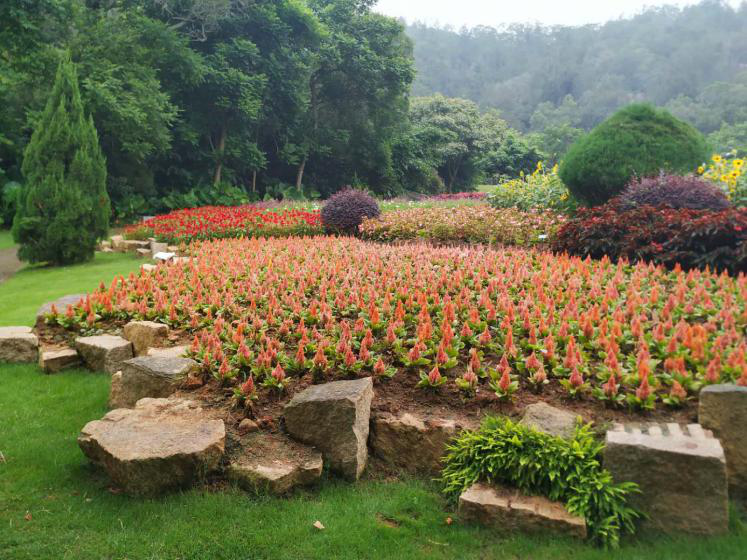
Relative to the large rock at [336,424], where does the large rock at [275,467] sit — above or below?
below

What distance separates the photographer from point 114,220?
18.5 meters

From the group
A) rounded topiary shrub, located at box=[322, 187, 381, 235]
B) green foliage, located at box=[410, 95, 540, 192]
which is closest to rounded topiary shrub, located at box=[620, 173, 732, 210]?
rounded topiary shrub, located at box=[322, 187, 381, 235]

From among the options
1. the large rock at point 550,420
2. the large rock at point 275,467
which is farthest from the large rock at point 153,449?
the large rock at point 550,420

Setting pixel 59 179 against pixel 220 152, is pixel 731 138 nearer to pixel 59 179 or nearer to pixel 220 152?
pixel 220 152

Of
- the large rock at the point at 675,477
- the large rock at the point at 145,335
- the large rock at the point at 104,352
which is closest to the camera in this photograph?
the large rock at the point at 675,477

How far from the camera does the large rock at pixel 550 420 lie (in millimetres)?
3156

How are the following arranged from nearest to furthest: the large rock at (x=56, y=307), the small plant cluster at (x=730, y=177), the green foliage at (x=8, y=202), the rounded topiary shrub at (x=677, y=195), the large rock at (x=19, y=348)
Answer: the large rock at (x=19, y=348) → the large rock at (x=56, y=307) → the rounded topiary shrub at (x=677, y=195) → the small plant cluster at (x=730, y=177) → the green foliage at (x=8, y=202)

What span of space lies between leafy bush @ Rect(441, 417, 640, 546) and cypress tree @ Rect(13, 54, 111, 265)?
33.3ft

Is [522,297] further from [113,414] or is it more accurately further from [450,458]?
[113,414]

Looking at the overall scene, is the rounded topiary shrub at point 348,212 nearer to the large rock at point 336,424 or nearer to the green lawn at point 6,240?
the green lawn at point 6,240

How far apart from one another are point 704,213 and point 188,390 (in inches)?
248

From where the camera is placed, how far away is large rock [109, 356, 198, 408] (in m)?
4.09

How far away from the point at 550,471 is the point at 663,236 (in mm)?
5134

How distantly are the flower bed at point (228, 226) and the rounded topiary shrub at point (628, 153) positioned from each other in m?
5.73
